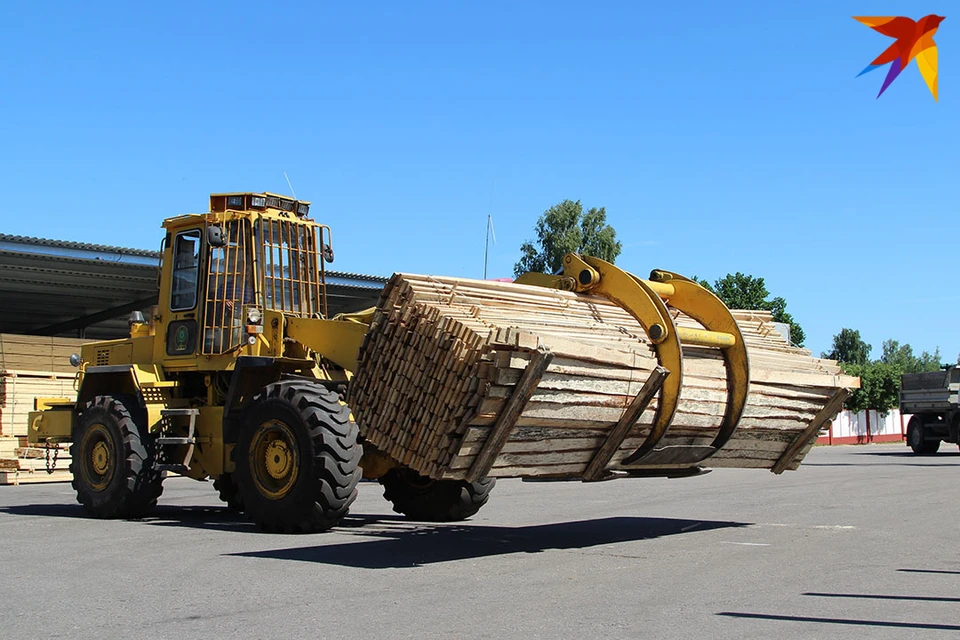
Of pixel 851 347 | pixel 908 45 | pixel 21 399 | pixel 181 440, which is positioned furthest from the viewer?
pixel 851 347

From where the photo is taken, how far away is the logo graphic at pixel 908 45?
614 cm

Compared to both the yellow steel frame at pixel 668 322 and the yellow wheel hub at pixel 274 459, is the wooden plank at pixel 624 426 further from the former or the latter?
the yellow wheel hub at pixel 274 459

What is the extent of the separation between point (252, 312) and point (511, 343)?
5331 mm

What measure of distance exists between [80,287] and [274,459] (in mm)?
17984

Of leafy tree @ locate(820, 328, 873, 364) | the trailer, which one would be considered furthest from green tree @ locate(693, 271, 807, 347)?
leafy tree @ locate(820, 328, 873, 364)

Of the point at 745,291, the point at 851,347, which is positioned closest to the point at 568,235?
the point at 745,291

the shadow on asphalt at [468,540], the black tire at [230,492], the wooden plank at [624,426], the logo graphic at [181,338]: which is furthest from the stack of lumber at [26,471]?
the wooden plank at [624,426]

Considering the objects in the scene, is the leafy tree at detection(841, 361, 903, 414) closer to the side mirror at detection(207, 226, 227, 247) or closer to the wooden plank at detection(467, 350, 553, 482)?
the side mirror at detection(207, 226, 227, 247)

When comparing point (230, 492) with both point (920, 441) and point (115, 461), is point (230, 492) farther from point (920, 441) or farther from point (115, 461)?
point (920, 441)

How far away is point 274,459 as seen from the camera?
10.9 metres

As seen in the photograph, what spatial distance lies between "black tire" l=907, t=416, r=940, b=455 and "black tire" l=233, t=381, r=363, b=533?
28377 millimetres

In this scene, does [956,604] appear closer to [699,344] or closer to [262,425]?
[699,344]

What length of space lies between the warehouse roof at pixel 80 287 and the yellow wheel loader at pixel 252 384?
9243 mm

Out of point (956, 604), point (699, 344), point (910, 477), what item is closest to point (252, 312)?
point (699, 344)
